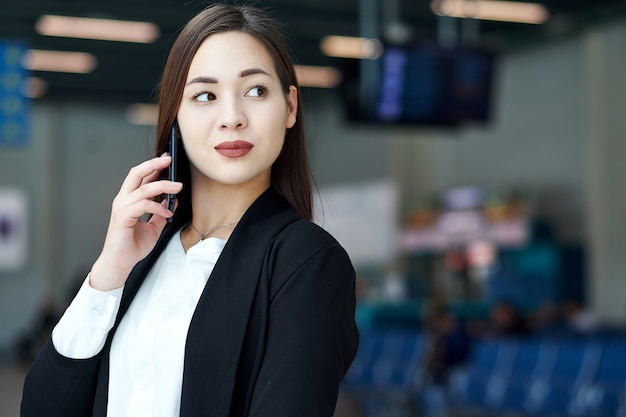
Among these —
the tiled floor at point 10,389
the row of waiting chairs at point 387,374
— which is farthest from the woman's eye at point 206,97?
the row of waiting chairs at point 387,374

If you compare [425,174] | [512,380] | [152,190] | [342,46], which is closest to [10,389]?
[342,46]

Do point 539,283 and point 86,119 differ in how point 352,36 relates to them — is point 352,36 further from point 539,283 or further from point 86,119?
point 86,119

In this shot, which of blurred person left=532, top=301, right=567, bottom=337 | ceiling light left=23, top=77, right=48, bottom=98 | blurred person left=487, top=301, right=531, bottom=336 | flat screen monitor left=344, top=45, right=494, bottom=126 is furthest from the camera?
ceiling light left=23, top=77, right=48, bottom=98

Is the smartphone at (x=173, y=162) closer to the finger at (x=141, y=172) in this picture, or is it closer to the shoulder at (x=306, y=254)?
the finger at (x=141, y=172)

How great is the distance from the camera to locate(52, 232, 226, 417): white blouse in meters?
1.24

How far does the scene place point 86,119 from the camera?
A: 22.9 meters

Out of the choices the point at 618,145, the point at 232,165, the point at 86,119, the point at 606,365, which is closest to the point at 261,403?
the point at 232,165

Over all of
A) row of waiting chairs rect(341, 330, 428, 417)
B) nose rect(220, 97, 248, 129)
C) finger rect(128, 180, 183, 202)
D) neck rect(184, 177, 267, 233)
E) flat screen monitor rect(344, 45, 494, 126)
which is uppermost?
nose rect(220, 97, 248, 129)

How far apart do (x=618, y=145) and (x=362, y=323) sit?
16.5 ft

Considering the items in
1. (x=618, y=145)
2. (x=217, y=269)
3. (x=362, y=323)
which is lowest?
(x=362, y=323)

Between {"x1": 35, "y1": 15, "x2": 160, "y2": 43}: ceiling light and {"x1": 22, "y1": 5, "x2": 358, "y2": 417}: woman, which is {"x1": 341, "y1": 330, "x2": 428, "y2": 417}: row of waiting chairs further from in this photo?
{"x1": 22, "y1": 5, "x2": 358, "y2": 417}: woman

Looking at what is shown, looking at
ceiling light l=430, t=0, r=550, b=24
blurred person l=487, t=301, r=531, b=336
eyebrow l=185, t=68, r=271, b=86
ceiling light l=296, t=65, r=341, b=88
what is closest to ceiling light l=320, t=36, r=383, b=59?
ceiling light l=296, t=65, r=341, b=88

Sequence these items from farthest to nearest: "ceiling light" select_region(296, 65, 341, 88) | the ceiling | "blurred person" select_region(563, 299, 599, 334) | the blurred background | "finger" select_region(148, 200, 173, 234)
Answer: "ceiling light" select_region(296, 65, 341, 88)
the ceiling
"blurred person" select_region(563, 299, 599, 334)
the blurred background
"finger" select_region(148, 200, 173, 234)

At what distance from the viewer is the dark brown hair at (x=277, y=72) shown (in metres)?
1.31
